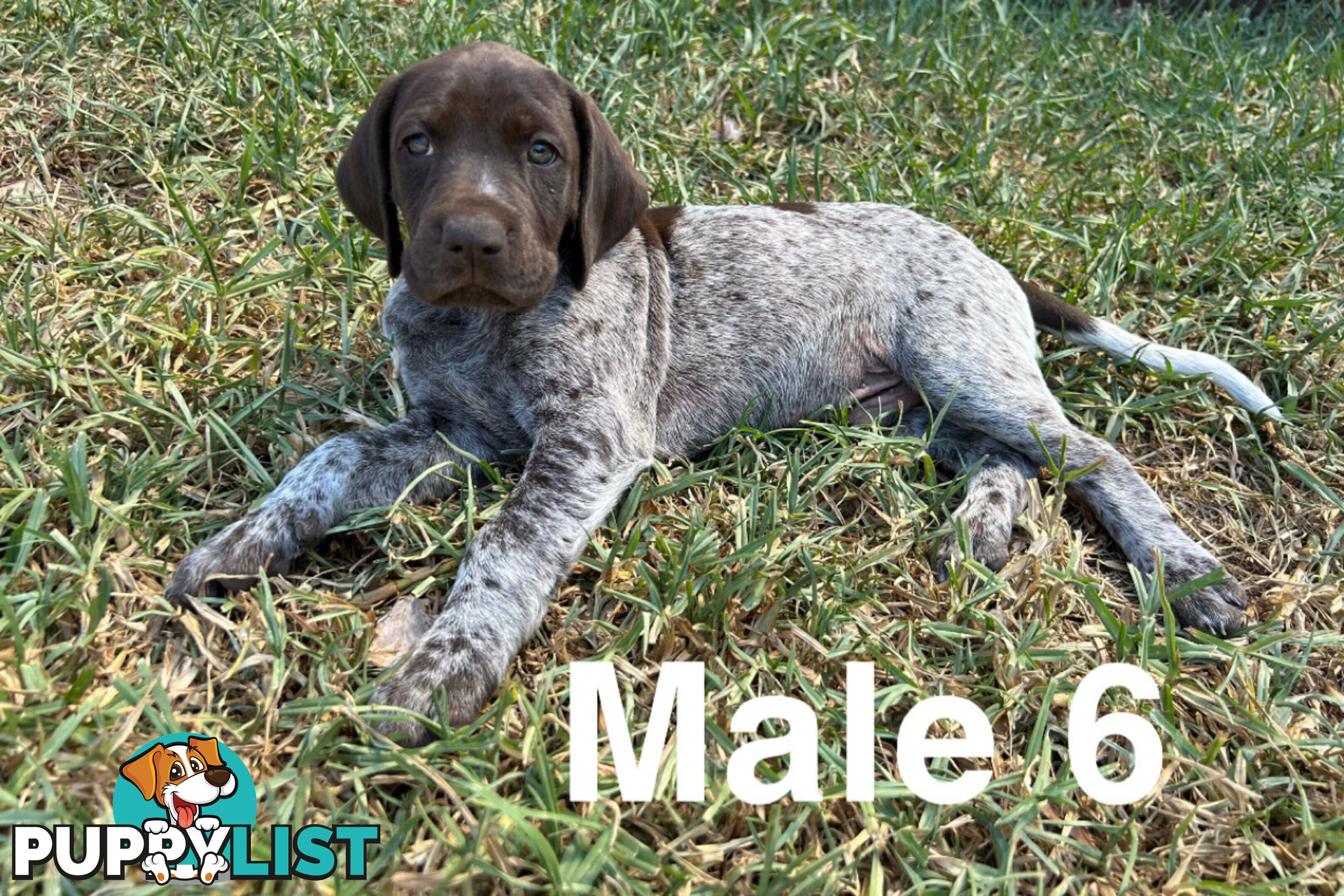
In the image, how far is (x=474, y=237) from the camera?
126 inches

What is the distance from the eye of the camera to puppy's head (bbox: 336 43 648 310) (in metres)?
3.29

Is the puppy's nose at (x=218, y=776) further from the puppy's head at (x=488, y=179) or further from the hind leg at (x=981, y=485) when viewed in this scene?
the hind leg at (x=981, y=485)

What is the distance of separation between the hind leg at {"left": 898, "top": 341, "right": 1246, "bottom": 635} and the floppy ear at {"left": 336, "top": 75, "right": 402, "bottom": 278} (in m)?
2.12

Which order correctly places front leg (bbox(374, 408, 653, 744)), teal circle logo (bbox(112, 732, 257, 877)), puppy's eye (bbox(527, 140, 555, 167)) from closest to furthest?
teal circle logo (bbox(112, 732, 257, 877)) → front leg (bbox(374, 408, 653, 744)) → puppy's eye (bbox(527, 140, 555, 167))

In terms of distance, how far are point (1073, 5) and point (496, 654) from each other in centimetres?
663

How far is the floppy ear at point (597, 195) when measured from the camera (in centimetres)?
368

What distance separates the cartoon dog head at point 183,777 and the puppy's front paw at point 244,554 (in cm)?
67

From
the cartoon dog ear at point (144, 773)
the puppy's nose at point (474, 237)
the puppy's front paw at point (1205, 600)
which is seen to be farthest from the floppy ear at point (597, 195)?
the puppy's front paw at point (1205, 600)

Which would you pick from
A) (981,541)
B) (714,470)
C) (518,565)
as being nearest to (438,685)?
(518,565)

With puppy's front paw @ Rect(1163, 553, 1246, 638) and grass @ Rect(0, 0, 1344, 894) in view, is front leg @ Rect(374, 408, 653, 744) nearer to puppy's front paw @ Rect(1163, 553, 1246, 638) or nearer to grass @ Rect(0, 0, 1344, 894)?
grass @ Rect(0, 0, 1344, 894)

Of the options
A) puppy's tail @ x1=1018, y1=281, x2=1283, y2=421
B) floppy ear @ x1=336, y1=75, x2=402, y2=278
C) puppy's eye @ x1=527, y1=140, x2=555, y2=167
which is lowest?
puppy's tail @ x1=1018, y1=281, x2=1283, y2=421

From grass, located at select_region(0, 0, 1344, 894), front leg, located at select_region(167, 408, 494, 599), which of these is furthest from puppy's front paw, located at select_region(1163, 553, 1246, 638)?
front leg, located at select_region(167, 408, 494, 599)

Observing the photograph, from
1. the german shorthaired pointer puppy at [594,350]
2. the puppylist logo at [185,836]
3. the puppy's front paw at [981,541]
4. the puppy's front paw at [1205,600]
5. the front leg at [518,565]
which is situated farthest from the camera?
the puppy's front paw at [981,541]

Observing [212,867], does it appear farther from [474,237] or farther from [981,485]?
[981,485]
